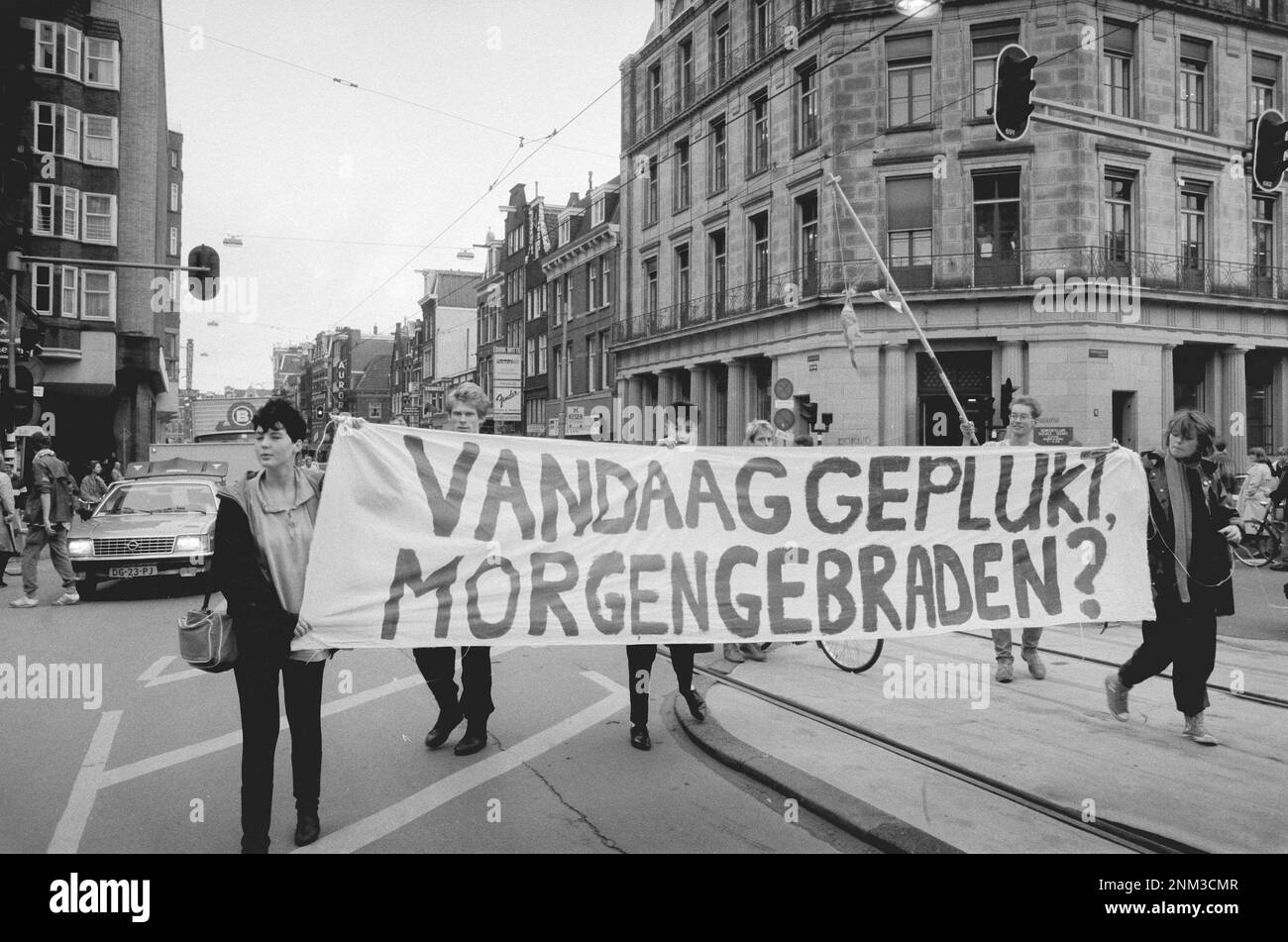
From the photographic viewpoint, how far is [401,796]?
4738 millimetres

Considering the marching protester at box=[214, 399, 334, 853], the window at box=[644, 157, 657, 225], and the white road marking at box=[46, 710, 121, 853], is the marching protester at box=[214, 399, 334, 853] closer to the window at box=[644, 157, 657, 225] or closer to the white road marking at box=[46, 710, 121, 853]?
the white road marking at box=[46, 710, 121, 853]

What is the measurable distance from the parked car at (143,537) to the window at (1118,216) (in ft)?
77.6

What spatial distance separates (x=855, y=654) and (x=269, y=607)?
4.97 m

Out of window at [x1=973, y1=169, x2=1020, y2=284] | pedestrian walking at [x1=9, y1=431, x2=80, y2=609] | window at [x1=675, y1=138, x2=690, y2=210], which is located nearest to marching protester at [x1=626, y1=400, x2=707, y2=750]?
pedestrian walking at [x1=9, y1=431, x2=80, y2=609]

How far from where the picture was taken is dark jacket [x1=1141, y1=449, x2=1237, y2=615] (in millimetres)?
5434

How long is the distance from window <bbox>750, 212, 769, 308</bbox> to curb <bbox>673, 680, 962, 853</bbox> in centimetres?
2594

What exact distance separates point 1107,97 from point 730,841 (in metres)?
27.3

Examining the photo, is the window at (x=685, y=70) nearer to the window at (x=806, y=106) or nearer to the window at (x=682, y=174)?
the window at (x=682, y=174)

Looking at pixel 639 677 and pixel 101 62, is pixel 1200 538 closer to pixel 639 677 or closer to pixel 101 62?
pixel 639 677

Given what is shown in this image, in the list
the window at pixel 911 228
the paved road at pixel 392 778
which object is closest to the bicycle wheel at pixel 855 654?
the paved road at pixel 392 778

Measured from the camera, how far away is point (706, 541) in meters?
5.14

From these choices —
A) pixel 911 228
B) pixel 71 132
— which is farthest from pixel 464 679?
pixel 71 132
